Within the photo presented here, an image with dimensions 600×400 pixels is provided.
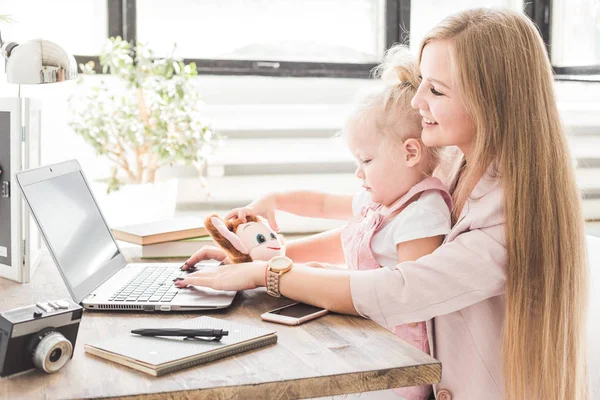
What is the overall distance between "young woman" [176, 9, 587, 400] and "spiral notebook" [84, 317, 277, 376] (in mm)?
179

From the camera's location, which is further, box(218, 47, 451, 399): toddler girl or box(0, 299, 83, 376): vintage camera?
box(218, 47, 451, 399): toddler girl

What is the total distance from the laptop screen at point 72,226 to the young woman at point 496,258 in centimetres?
21

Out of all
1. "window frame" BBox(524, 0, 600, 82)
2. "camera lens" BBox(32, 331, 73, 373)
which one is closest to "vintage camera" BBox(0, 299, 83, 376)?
"camera lens" BBox(32, 331, 73, 373)

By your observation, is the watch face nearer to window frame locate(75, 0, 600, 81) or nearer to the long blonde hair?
the long blonde hair

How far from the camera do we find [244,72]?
3.24 meters

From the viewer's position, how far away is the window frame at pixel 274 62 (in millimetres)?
3102

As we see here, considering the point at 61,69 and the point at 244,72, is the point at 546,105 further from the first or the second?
the point at 244,72

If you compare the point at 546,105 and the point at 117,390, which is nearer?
the point at 117,390

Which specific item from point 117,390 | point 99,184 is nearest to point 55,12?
point 99,184

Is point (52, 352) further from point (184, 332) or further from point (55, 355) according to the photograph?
point (184, 332)

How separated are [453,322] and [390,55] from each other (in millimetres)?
551

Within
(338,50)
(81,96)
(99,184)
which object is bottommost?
(99,184)

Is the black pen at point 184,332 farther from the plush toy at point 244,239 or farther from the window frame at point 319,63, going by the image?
the window frame at point 319,63

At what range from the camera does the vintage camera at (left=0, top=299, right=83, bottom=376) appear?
2.86ft
